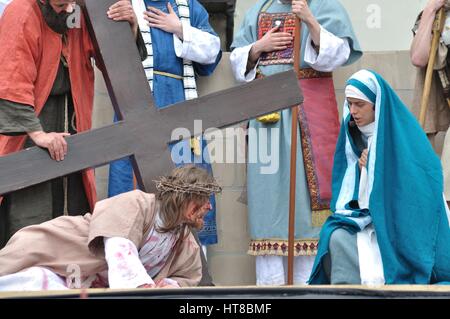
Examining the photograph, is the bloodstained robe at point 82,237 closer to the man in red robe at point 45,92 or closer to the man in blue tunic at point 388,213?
the man in red robe at point 45,92

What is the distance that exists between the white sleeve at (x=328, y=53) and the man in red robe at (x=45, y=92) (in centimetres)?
123

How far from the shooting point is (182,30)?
556 centimetres

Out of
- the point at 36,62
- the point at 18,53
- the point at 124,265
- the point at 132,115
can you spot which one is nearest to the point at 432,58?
the point at 132,115

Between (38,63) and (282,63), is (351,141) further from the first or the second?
(38,63)

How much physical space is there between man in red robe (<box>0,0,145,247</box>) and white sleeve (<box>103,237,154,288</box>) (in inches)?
25.1

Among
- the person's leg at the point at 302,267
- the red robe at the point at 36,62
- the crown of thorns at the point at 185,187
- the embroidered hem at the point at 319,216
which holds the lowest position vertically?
the person's leg at the point at 302,267

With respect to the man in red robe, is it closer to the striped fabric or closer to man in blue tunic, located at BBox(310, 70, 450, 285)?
the striped fabric

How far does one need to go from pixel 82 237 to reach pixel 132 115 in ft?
2.08

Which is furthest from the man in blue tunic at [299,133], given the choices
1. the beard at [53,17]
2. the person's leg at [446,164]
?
the beard at [53,17]

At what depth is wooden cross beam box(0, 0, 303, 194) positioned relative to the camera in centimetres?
430

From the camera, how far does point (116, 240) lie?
387 centimetres

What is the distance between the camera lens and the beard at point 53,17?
468cm

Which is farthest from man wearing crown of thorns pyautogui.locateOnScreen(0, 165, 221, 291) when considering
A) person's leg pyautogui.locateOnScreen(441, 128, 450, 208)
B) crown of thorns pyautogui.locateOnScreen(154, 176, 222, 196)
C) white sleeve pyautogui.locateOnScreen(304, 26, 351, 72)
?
person's leg pyautogui.locateOnScreen(441, 128, 450, 208)
